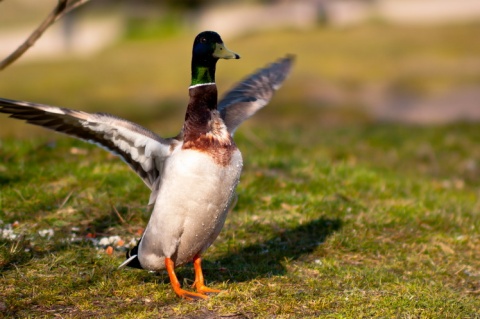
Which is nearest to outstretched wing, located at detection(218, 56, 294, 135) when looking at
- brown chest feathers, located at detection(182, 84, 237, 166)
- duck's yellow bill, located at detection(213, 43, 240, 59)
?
brown chest feathers, located at detection(182, 84, 237, 166)

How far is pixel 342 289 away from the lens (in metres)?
4.60

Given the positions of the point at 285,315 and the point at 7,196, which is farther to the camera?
the point at 7,196

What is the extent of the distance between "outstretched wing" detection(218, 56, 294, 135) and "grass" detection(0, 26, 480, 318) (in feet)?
3.23

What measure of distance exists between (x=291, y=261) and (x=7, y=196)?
2333 mm

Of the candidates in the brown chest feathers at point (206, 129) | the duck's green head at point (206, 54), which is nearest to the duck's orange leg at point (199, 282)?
the brown chest feathers at point (206, 129)

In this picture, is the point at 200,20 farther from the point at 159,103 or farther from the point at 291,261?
the point at 291,261

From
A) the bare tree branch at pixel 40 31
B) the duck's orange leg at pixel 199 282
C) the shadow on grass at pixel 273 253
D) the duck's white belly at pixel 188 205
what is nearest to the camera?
the duck's white belly at pixel 188 205

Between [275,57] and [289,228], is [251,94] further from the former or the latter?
[275,57]

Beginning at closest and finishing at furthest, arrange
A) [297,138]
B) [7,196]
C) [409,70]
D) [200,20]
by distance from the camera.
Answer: [7,196]
[297,138]
[409,70]
[200,20]

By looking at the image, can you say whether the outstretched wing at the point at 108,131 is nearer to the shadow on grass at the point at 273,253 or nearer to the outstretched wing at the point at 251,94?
the outstretched wing at the point at 251,94

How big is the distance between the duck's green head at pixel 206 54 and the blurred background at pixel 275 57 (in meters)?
5.09

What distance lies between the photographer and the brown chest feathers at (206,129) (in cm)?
412

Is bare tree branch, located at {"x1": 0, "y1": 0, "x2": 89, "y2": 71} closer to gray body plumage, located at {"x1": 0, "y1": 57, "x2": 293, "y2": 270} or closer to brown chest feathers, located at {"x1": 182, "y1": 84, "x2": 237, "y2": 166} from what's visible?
gray body plumage, located at {"x1": 0, "y1": 57, "x2": 293, "y2": 270}

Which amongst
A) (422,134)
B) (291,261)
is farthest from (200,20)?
(291,261)
